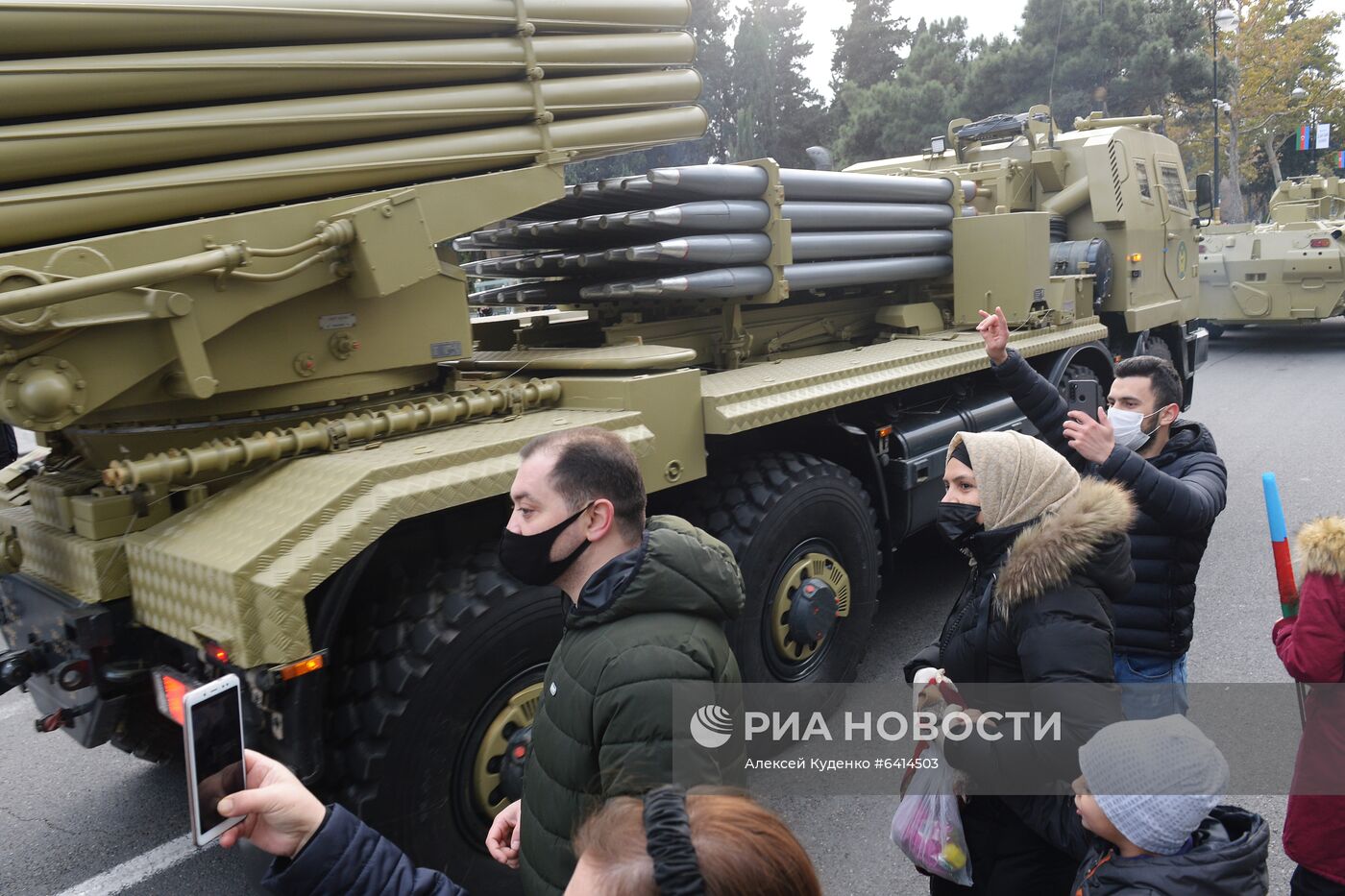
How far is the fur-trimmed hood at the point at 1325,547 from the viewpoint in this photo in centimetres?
237

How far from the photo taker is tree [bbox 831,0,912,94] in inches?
1593

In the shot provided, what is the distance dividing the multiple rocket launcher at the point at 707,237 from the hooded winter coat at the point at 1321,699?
2.69 m

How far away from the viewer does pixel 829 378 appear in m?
4.48

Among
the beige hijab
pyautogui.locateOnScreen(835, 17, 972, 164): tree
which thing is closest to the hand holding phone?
the beige hijab

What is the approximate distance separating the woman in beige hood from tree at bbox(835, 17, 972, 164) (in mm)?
29182

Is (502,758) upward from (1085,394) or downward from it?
downward

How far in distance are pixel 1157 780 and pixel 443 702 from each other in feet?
6.40

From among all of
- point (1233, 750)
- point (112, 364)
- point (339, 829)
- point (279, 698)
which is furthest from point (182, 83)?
point (1233, 750)

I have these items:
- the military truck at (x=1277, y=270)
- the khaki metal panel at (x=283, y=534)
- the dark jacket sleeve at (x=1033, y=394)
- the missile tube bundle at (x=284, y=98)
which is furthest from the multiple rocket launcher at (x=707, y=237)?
the military truck at (x=1277, y=270)

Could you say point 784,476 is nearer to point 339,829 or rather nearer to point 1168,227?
point 339,829

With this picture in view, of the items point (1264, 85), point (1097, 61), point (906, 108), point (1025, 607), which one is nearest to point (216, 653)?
point (1025, 607)

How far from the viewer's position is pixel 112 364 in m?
2.81

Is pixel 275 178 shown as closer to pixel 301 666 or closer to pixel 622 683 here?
pixel 301 666

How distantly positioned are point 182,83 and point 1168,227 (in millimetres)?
7598
